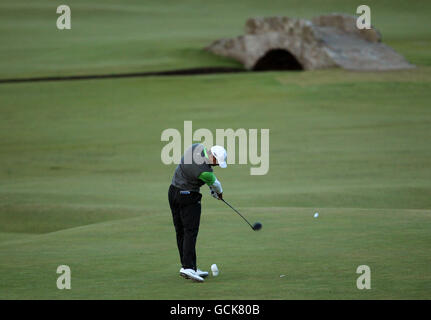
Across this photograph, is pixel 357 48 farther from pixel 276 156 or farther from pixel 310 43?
pixel 276 156

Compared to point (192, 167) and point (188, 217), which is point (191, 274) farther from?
point (192, 167)

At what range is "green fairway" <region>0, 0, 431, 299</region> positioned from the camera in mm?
11398

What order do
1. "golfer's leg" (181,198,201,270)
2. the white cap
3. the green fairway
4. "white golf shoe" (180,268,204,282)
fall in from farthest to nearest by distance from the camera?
the green fairway, "golfer's leg" (181,198,201,270), "white golf shoe" (180,268,204,282), the white cap

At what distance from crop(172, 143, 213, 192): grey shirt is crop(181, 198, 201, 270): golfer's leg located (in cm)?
32

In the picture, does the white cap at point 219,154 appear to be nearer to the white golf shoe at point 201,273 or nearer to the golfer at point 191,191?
the golfer at point 191,191

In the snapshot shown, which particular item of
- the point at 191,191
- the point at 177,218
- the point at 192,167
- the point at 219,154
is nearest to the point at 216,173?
the point at 177,218

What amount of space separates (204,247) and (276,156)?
15.6m

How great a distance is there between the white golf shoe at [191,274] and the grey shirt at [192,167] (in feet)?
4.14

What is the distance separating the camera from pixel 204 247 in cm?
1383

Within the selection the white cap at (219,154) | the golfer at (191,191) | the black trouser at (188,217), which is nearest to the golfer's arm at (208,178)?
the golfer at (191,191)

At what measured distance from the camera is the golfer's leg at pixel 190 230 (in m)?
11.2

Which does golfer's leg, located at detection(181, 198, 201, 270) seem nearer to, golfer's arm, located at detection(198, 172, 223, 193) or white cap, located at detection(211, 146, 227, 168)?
golfer's arm, located at detection(198, 172, 223, 193)

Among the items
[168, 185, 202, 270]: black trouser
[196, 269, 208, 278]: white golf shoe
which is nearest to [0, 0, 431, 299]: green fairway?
[196, 269, 208, 278]: white golf shoe
